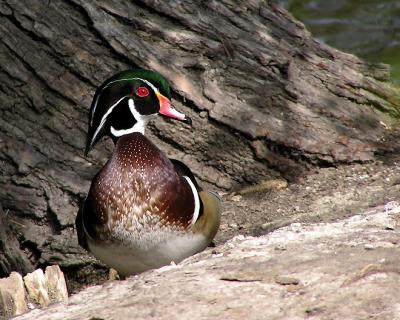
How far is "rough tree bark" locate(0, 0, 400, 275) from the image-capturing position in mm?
4984

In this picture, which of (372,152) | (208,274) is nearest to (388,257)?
(208,274)

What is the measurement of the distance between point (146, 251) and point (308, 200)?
1212mm

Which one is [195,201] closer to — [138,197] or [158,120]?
[138,197]

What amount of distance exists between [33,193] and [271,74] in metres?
1.51

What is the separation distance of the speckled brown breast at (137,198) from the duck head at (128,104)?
0.63 feet

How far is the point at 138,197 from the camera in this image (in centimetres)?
420

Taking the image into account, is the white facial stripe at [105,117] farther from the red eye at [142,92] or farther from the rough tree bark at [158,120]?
the rough tree bark at [158,120]

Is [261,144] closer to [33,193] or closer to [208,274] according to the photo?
[33,193]

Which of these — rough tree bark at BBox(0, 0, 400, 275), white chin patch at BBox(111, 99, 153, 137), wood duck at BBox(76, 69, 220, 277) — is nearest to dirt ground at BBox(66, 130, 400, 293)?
rough tree bark at BBox(0, 0, 400, 275)

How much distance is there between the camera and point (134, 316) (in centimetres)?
298

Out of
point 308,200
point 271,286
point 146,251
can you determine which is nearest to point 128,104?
point 146,251

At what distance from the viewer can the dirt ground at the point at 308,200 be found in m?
4.76

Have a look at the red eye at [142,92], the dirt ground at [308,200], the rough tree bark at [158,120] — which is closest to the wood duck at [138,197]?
the red eye at [142,92]

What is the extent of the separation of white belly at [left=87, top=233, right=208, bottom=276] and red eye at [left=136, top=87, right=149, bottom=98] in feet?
2.43
